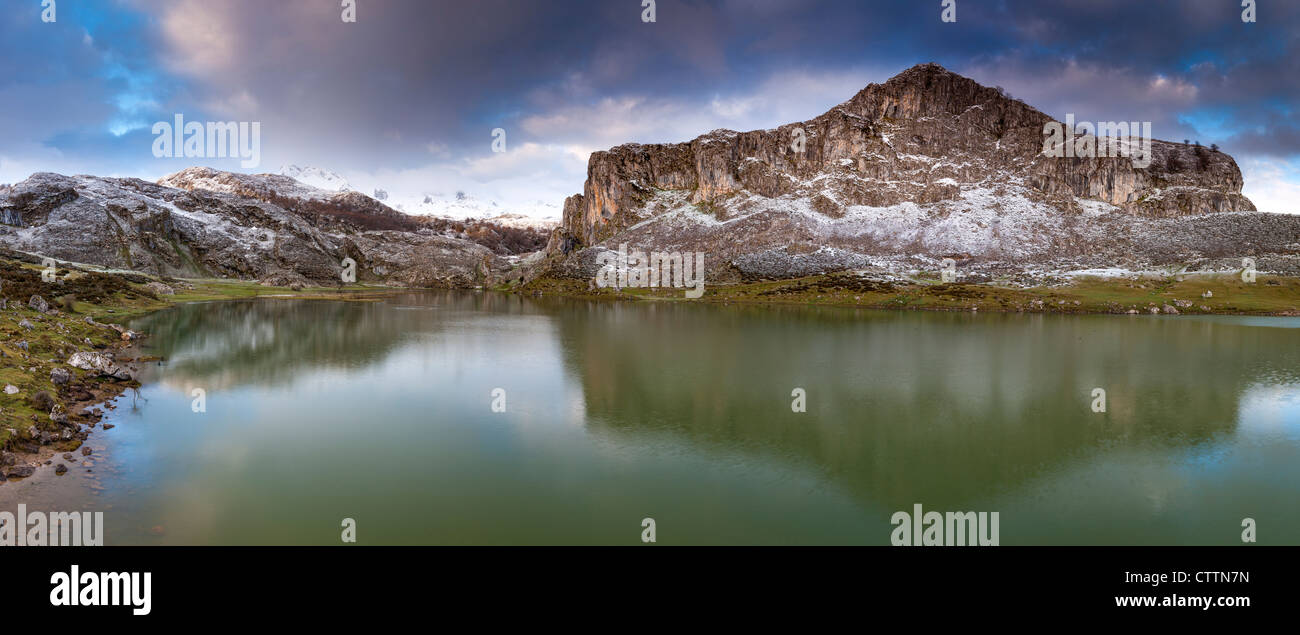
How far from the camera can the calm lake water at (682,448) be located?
16.5m

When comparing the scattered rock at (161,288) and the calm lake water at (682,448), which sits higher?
the scattered rock at (161,288)

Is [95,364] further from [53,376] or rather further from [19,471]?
[19,471]

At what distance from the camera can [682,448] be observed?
2330 centimetres

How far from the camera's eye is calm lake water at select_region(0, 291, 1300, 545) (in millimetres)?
16531

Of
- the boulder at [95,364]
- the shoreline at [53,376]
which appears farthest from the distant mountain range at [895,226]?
the boulder at [95,364]

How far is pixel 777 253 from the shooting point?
166 metres

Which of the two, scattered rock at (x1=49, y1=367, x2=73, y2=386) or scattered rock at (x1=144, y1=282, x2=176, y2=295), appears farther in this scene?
scattered rock at (x1=144, y1=282, x2=176, y2=295)

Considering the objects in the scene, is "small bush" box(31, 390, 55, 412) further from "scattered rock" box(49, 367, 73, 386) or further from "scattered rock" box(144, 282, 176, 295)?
"scattered rock" box(144, 282, 176, 295)

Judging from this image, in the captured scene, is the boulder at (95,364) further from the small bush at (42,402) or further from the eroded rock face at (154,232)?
the eroded rock face at (154,232)
